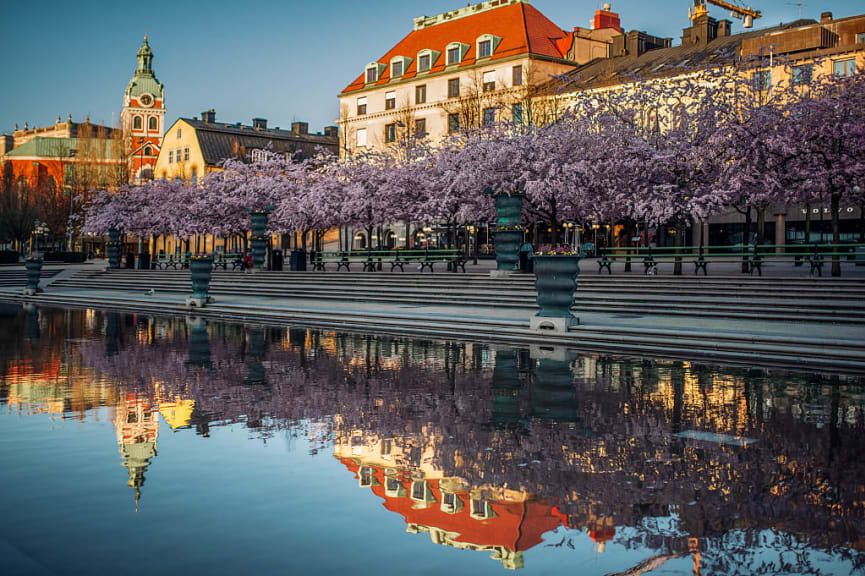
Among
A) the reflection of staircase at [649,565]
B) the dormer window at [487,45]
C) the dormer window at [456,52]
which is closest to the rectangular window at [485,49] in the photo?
the dormer window at [487,45]

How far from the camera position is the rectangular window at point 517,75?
6512 cm

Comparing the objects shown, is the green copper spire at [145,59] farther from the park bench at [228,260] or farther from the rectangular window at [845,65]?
the rectangular window at [845,65]

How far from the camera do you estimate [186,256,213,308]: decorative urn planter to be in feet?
96.1

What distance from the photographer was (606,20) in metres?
71.4

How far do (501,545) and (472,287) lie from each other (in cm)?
2454

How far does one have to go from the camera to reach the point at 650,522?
18.2 ft

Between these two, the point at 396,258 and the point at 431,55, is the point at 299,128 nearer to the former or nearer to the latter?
the point at 431,55

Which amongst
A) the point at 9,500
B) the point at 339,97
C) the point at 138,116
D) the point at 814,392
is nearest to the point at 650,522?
the point at 9,500

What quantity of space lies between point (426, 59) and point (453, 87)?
16.9ft

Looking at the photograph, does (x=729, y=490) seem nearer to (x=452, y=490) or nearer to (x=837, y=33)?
(x=452, y=490)

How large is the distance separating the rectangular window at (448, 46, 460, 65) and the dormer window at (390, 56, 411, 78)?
17.7ft

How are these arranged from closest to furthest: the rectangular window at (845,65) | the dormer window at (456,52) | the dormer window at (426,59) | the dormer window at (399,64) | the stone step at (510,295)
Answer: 1. the stone step at (510,295)
2. the rectangular window at (845,65)
3. the dormer window at (456,52)
4. the dormer window at (426,59)
5. the dormer window at (399,64)

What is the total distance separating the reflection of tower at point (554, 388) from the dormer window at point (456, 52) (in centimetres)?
5810

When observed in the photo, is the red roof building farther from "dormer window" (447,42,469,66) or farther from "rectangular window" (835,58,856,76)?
"rectangular window" (835,58,856,76)
